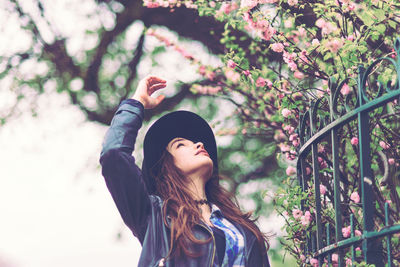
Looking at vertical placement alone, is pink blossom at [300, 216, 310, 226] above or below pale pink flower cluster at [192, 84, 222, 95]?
below

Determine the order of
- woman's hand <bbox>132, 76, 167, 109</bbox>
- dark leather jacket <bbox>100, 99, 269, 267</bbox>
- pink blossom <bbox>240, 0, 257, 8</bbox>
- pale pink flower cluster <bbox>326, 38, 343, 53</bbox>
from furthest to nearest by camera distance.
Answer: pink blossom <bbox>240, 0, 257, 8</bbox>
pale pink flower cluster <bbox>326, 38, 343, 53</bbox>
woman's hand <bbox>132, 76, 167, 109</bbox>
dark leather jacket <bbox>100, 99, 269, 267</bbox>

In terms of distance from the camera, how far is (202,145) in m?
4.04

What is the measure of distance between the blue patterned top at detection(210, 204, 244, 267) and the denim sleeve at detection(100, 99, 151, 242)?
1.28ft

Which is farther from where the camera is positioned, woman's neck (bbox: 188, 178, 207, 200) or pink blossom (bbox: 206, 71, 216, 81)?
pink blossom (bbox: 206, 71, 216, 81)

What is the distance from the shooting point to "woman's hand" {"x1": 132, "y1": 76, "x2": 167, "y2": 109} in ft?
12.6

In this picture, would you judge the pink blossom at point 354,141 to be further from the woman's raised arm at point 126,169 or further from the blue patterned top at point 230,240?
the woman's raised arm at point 126,169

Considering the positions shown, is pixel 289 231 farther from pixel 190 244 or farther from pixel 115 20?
pixel 115 20

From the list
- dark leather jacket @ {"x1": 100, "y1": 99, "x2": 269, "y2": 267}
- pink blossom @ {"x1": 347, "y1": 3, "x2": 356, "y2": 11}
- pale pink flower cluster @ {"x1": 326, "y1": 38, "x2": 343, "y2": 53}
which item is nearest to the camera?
dark leather jacket @ {"x1": 100, "y1": 99, "x2": 269, "y2": 267}

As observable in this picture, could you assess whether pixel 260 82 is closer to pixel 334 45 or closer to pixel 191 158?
pixel 334 45

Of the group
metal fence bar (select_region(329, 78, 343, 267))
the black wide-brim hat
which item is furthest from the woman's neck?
metal fence bar (select_region(329, 78, 343, 267))

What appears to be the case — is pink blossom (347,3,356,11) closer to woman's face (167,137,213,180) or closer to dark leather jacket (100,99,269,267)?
woman's face (167,137,213,180)

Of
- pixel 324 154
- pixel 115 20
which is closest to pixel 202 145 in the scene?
pixel 324 154

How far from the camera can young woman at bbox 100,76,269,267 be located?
11.8ft

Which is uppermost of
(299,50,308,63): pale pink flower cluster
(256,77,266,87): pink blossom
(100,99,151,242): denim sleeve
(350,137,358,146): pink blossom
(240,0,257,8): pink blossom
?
(240,0,257,8): pink blossom
